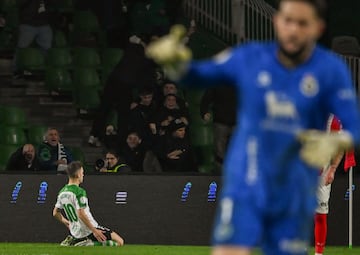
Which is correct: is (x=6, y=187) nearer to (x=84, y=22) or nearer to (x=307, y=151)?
(x=84, y=22)

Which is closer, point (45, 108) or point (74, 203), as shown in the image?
point (74, 203)

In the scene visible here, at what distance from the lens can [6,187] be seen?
19.7 m

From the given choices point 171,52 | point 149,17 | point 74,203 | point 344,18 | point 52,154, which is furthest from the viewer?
point 344,18

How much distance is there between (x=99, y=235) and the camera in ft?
60.1

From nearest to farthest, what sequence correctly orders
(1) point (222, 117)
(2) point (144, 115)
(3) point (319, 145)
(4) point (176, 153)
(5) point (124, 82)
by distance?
(3) point (319, 145) < (4) point (176, 153) < (2) point (144, 115) < (1) point (222, 117) < (5) point (124, 82)

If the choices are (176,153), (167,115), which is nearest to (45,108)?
(167,115)

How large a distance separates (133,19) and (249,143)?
16.4 meters

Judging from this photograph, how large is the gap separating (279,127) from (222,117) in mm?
13673

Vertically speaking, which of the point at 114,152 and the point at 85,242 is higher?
the point at 114,152

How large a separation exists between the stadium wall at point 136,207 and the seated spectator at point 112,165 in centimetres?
58

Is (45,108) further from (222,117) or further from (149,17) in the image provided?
(222,117)

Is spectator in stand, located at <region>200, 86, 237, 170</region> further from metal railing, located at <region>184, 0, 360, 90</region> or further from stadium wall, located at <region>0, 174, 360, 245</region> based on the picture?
metal railing, located at <region>184, 0, 360, 90</region>

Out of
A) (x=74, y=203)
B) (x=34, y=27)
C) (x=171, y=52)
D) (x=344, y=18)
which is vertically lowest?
(x=74, y=203)

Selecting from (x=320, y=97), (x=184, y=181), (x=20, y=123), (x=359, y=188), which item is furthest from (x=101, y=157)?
(x=320, y=97)
